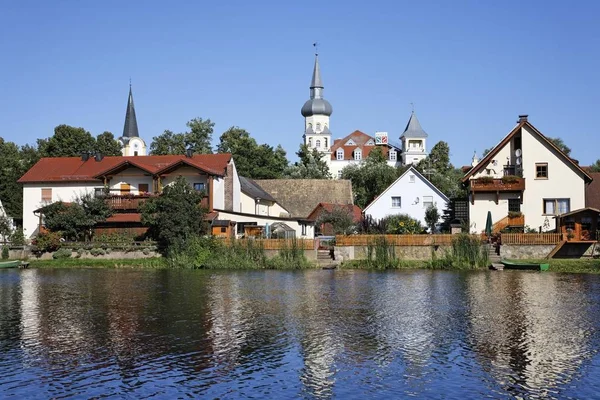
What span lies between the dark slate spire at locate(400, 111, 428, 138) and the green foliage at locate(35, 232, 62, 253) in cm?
10157

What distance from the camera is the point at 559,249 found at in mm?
49000

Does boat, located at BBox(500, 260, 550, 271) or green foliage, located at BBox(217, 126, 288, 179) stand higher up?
green foliage, located at BBox(217, 126, 288, 179)

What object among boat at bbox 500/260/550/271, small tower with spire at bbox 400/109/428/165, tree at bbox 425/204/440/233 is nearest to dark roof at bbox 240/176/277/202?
tree at bbox 425/204/440/233

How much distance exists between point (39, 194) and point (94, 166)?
5223 millimetres

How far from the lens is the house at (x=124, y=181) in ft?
189

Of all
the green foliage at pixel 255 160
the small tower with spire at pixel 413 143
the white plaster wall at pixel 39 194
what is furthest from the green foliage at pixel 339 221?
the small tower with spire at pixel 413 143

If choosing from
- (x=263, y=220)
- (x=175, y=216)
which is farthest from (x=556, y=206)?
(x=175, y=216)

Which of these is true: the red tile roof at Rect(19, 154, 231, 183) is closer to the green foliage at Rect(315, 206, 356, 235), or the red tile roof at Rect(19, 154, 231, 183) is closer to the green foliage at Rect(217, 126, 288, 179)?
the green foliage at Rect(315, 206, 356, 235)

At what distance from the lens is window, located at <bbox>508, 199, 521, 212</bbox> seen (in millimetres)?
56125

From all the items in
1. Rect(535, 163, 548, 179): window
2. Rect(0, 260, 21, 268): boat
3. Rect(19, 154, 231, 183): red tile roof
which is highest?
Rect(19, 154, 231, 183): red tile roof

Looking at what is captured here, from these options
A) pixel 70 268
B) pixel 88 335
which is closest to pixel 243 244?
pixel 70 268

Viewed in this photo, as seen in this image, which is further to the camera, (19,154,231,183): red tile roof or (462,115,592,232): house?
(19,154,231,183): red tile roof

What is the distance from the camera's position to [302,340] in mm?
23469

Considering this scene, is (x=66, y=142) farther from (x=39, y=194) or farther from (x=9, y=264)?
(x=9, y=264)
